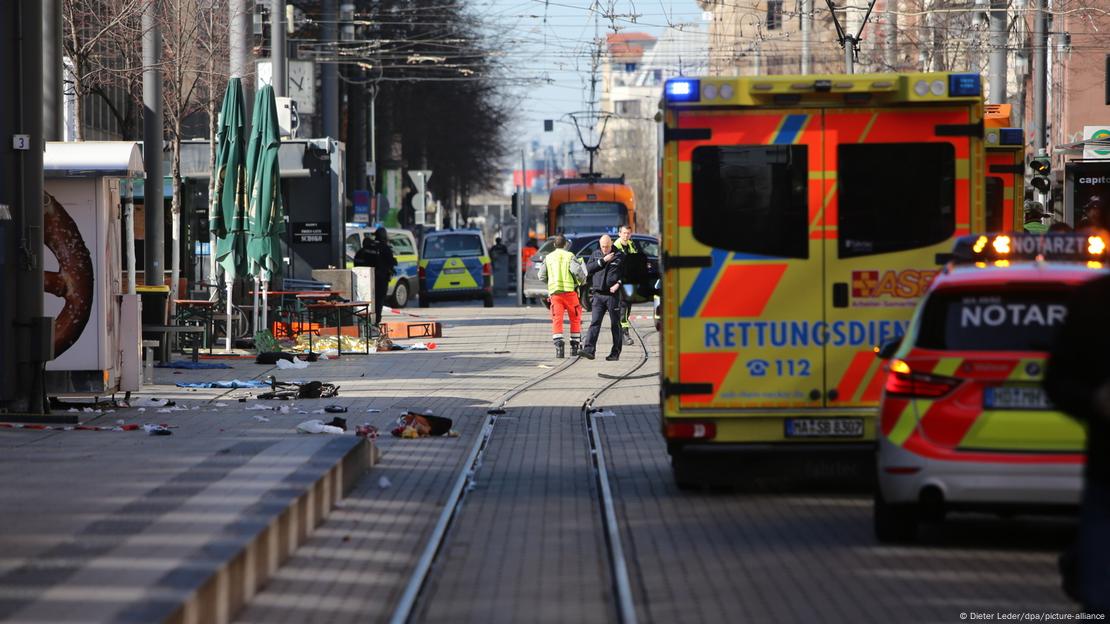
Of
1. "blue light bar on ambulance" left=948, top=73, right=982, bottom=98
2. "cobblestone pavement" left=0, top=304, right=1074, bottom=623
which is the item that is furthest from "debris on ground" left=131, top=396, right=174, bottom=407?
"blue light bar on ambulance" left=948, top=73, right=982, bottom=98

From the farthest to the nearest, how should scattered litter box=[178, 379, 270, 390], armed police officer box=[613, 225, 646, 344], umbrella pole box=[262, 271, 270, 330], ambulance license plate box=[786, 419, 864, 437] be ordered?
umbrella pole box=[262, 271, 270, 330] < armed police officer box=[613, 225, 646, 344] < scattered litter box=[178, 379, 270, 390] < ambulance license plate box=[786, 419, 864, 437]

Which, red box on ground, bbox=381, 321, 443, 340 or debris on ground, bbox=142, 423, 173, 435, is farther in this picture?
red box on ground, bbox=381, 321, 443, 340

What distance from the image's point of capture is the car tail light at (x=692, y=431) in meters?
11.9

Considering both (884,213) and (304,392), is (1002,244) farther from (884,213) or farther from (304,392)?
(304,392)

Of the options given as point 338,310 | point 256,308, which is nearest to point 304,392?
point 338,310

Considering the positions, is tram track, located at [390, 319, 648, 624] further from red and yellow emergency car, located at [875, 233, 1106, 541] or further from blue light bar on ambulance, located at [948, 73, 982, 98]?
blue light bar on ambulance, located at [948, 73, 982, 98]

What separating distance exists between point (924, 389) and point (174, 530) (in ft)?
12.5

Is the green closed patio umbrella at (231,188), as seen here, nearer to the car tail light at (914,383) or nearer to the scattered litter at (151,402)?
the scattered litter at (151,402)

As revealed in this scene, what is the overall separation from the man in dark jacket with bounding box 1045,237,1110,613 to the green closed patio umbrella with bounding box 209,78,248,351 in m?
20.5

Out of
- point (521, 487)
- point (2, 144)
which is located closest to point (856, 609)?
point (521, 487)

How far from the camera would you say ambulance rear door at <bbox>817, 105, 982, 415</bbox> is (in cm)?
1195

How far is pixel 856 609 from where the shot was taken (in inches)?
315

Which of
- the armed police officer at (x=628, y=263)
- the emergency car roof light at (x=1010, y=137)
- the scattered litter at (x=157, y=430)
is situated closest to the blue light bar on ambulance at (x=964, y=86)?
the scattered litter at (x=157, y=430)

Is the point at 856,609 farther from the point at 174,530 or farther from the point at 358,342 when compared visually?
the point at 358,342
